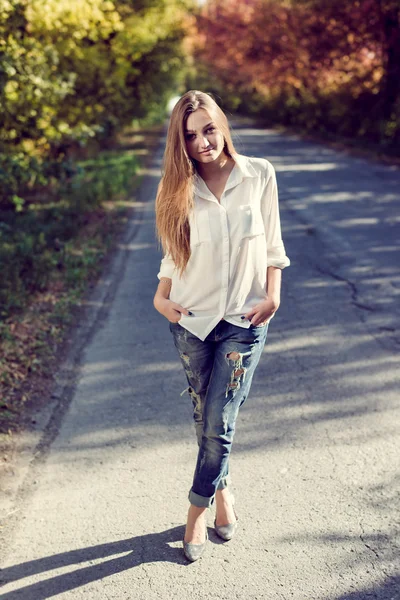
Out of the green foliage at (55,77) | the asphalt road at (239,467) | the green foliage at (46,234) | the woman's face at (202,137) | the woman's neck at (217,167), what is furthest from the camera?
the green foliage at (55,77)

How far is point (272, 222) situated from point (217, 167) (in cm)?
32

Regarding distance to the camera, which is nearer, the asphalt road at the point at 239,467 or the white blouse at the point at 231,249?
the white blouse at the point at 231,249

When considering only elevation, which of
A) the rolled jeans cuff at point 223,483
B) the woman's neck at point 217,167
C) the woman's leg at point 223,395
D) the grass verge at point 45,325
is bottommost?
the grass verge at point 45,325

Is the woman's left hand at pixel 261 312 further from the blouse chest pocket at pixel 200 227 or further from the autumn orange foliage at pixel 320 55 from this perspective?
the autumn orange foliage at pixel 320 55

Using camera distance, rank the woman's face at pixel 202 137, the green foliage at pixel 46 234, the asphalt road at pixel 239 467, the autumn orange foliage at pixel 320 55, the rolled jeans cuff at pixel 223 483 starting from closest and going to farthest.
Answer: the woman's face at pixel 202 137 → the asphalt road at pixel 239 467 → the rolled jeans cuff at pixel 223 483 → the green foliage at pixel 46 234 → the autumn orange foliage at pixel 320 55

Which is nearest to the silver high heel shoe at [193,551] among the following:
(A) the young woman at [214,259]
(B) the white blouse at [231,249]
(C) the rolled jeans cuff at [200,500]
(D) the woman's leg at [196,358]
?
(A) the young woman at [214,259]

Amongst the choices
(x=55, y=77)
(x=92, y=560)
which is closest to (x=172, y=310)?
(x=92, y=560)

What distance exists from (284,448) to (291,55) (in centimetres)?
2583

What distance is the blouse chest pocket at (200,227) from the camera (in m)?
2.42

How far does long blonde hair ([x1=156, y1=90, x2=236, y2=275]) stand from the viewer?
7.79 feet

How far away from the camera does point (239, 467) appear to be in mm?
3383

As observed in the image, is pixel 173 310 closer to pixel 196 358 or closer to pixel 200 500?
pixel 196 358

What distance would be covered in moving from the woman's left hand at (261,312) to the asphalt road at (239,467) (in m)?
0.64

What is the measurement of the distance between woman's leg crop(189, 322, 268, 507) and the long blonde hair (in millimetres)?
372
